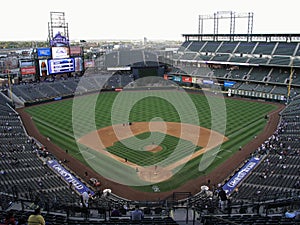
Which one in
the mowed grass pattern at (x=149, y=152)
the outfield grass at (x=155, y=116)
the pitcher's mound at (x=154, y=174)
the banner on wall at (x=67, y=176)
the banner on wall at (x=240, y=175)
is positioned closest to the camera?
the banner on wall at (x=240, y=175)

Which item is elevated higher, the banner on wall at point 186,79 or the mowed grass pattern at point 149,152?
the banner on wall at point 186,79

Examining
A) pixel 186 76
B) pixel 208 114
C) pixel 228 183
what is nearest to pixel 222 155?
pixel 228 183

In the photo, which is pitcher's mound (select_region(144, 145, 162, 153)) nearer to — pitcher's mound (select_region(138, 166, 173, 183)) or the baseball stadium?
the baseball stadium

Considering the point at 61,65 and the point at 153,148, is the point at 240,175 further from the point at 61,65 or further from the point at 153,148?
the point at 61,65

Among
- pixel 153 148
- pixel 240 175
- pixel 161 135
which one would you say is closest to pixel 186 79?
pixel 161 135

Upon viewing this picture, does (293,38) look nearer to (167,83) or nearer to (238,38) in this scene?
(238,38)

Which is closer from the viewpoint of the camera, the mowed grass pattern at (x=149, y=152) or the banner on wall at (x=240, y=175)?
the banner on wall at (x=240, y=175)

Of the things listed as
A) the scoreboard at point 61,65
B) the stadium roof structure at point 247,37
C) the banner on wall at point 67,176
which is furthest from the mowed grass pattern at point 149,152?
the stadium roof structure at point 247,37

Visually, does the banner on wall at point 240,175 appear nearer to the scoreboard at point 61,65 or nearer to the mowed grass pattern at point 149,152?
the mowed grass pattern at point 149,152
